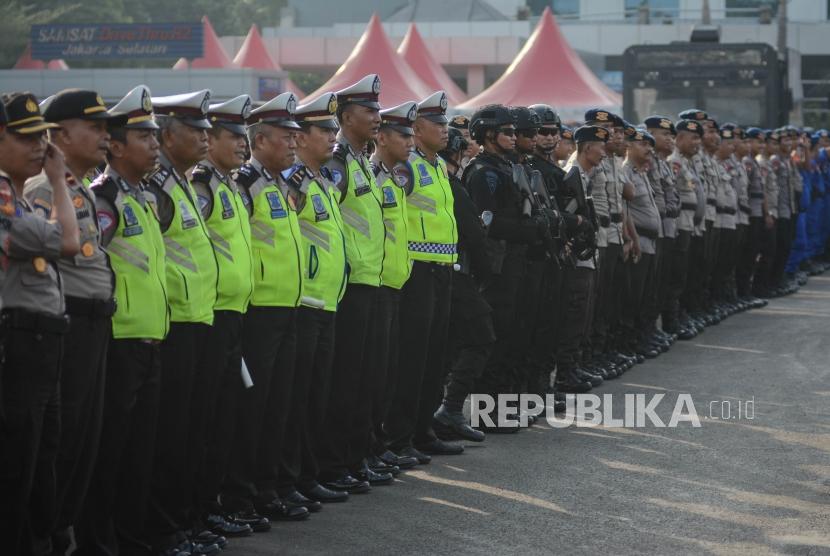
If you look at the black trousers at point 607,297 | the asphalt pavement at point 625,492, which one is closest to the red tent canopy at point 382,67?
the black trousers at point 607,297

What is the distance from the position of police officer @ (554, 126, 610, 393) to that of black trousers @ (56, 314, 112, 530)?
6.13 m

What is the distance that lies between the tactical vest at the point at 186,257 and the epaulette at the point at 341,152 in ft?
5.65

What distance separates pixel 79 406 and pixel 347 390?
264 centimetres

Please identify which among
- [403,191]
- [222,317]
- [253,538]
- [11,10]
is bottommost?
[253,538]

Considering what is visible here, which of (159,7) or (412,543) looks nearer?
(412,543)

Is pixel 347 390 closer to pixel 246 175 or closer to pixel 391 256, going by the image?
pixel 391 256

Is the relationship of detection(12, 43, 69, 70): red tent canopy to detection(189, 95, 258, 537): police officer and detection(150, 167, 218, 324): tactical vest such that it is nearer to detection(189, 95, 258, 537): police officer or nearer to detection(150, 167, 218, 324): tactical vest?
detection(189, 95, 258, 537): police officer

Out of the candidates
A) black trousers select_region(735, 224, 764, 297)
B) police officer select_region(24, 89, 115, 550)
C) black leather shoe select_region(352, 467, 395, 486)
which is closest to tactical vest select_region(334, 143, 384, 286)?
black leather shoe select_region(352, 467, 395, 486)

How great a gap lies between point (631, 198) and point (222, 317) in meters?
7.76

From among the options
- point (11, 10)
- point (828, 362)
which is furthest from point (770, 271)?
point (11, 10)

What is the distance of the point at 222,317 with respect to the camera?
727cm

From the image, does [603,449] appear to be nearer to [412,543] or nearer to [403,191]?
[403,191]

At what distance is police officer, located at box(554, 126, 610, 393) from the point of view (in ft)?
39.6

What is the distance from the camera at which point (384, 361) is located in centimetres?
896
